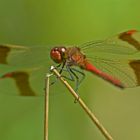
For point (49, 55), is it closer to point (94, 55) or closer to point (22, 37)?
point (94, 55)

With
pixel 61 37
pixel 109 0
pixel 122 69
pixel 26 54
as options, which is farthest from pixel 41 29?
pixel 122 69

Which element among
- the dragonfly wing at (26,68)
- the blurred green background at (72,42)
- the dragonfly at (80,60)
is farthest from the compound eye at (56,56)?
the blurred green background at (72,42)

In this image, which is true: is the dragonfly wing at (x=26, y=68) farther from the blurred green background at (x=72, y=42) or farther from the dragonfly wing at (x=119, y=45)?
the blurred green background at (x=72, y=42)

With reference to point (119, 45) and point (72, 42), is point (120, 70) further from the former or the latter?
point (72, 42)

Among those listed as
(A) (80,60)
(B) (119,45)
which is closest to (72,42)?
(B) (119,45)

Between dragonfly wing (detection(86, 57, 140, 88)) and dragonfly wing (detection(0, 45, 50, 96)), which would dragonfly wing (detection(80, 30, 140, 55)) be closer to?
dragonfly wing (detection(86, 57, 140, 88))
